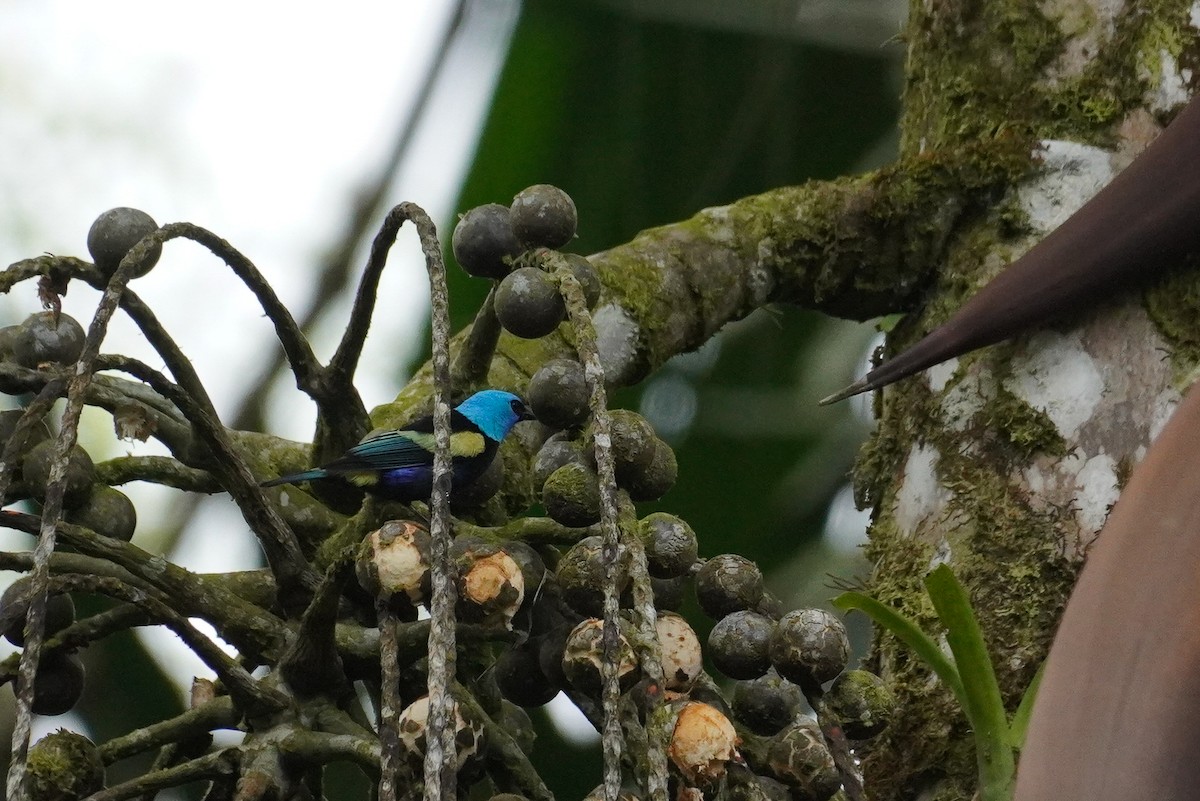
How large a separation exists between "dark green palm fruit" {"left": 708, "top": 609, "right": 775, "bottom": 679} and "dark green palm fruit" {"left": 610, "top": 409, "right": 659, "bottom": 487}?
0.46 ft

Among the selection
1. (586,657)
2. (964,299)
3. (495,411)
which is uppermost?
(964,299)

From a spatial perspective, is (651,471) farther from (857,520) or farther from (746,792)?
(857,520)

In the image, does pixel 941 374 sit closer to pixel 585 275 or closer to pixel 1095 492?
pixel 1095 492

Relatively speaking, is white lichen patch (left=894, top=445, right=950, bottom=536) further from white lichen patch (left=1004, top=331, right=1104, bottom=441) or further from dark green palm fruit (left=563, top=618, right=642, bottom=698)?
dark green palm fruit (left=563, top=618, right=642, bottom=698)

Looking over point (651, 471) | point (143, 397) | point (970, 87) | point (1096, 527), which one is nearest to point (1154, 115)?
point (970, 87)

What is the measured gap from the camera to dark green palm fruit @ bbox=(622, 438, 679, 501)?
3.33ft

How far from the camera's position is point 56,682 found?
1.11 m

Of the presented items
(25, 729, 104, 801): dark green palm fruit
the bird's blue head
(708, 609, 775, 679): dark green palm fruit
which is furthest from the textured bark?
(25, 729, 104, 801): dark green palm fruit

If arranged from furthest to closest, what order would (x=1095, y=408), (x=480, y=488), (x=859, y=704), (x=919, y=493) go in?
(x=919, y=493)
(x=1095, y=408)
(x=480, y=488)
(x=859, y=704)

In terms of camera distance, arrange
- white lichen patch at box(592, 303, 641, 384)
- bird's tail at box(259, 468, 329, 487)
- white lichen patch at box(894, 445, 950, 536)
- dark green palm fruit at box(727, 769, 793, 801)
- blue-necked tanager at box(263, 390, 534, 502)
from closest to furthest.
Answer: dark green palm fruit at box(727, 769, 793, 801)
blue-necked tanager at box(263, 390, 534, 502)
bird's tail at box(259, 468, 329, 487)
white lichen patch at box(894, 445, 950, 536)
white lichen patch at box(592, 303, 641, 384)

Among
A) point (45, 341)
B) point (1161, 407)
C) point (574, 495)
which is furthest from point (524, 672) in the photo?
point (1161, 407)

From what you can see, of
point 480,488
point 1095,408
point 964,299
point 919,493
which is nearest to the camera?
point 480,488

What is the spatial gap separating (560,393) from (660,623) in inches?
8.3

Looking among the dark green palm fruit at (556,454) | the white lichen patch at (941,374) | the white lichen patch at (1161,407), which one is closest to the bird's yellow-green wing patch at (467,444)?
the dark green palm fruit at (556,454)
